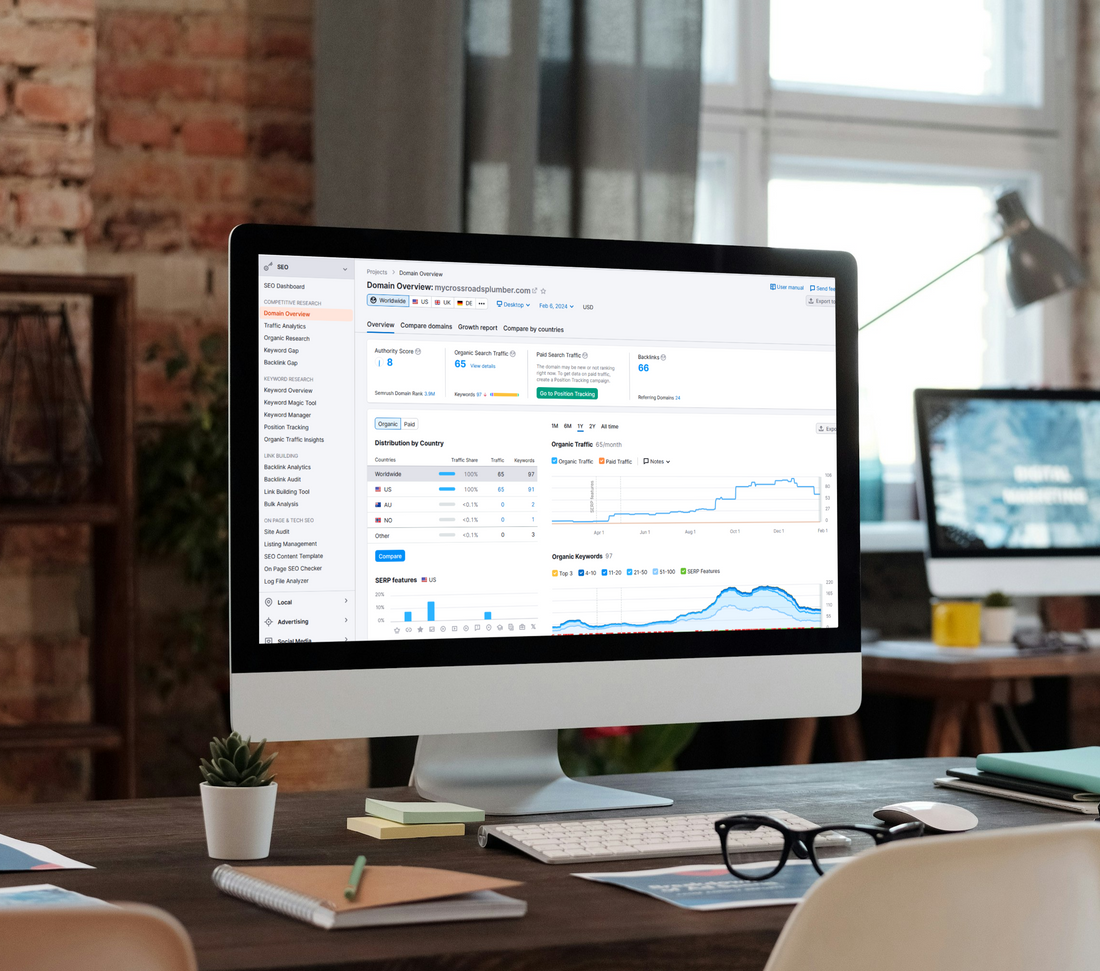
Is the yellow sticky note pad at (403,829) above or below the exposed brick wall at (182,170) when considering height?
below

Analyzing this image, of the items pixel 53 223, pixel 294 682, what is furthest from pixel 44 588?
pixel 294 682

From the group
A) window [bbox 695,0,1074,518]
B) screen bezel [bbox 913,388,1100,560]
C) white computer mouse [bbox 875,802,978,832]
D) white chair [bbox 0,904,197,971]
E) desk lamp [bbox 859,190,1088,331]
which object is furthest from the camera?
window [bbox 695,0,1074,518]

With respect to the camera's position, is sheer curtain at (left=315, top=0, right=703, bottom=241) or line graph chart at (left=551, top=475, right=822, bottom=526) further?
sheer curtain at (left=315, top=0, right=703, bottom=241)

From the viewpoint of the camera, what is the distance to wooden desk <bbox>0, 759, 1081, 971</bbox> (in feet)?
2.66

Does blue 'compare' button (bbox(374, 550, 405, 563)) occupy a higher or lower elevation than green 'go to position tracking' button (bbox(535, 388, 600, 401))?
lower

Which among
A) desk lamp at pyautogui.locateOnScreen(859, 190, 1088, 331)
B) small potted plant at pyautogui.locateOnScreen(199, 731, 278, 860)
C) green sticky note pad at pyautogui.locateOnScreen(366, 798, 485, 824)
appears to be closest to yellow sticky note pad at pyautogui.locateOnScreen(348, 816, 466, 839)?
green sticky note pad at pyautogui.locateOnScreen(366, 798, 485, 824)

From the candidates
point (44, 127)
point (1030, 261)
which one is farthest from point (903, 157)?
point (44, 127)

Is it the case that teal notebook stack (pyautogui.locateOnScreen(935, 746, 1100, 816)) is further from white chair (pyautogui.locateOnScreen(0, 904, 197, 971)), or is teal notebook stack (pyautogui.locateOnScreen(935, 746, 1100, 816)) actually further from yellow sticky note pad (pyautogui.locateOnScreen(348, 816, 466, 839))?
white chair (pyautogui.locateOnScreen(0, 904, 197, 971))

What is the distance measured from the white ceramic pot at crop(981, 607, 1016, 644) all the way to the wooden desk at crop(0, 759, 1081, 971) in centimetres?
152

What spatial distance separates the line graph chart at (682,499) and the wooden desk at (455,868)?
272 mm

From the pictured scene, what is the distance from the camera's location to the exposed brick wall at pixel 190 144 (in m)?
2.96

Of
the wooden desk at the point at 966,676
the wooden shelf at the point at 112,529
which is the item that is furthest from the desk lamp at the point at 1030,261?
the wooden shelf at the point at 112,529

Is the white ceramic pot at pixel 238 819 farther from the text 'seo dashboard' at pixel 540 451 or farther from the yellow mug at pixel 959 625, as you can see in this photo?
the yellow mug at pixel 959 625

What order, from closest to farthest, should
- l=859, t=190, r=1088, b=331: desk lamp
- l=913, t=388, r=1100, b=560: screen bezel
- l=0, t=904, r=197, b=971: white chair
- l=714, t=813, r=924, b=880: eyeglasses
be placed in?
l=0, t=904, r=197, b=971: white chair → l=714, t=813, r=924, b=880: eyeglasses → l=913, t=388, r=1100, b=560: screen bezel → l=859, t=190, r=1088, b=331: desk lamp
